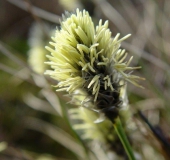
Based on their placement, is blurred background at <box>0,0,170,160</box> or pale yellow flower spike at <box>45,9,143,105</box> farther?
blurred background at <box>0,0,170,160</box>

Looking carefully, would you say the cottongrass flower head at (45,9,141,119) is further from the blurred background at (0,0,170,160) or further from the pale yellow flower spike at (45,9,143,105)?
the blurred background at (0,0,170,160)

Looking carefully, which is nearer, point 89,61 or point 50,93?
point 89,61

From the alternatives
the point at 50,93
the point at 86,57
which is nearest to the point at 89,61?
the point at 86,57

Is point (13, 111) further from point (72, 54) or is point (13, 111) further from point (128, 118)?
point (72, 54)

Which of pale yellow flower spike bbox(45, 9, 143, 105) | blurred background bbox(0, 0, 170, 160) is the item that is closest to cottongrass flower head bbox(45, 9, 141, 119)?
pale yellow flower spike bbox(45, 9, 143, 105)

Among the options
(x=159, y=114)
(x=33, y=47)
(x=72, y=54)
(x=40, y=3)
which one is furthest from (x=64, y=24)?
(x=40, y=3)

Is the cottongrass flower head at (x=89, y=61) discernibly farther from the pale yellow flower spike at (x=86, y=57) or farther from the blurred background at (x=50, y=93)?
the blurred background at (x=50, y=93)

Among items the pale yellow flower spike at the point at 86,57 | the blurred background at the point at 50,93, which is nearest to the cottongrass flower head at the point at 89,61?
the pale yellow flower spike at the point at 86,57

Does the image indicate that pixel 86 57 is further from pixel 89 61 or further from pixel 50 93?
pixel 50 93
